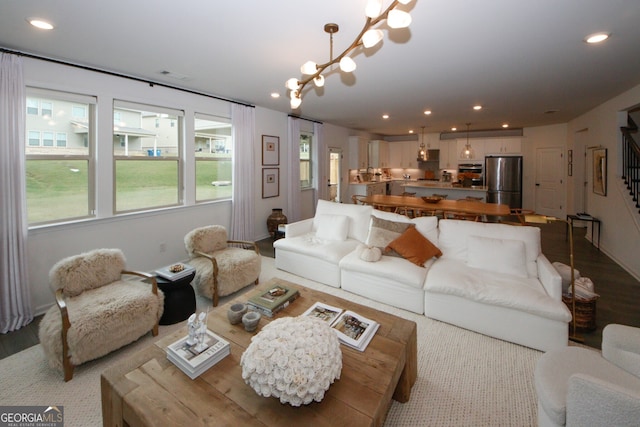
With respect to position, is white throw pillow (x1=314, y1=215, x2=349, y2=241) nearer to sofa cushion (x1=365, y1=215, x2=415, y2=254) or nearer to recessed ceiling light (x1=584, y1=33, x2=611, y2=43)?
sofa cushion (x1=365, y1=215, x2=415, y2=254)

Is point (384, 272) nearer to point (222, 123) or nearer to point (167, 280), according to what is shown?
point (167, 280)

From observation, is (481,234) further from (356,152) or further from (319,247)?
(356,152)

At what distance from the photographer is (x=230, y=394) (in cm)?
144

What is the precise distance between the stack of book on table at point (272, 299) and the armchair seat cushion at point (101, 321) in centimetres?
92

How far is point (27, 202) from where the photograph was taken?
10.1ft

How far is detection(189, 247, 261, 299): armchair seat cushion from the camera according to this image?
10.5 ft

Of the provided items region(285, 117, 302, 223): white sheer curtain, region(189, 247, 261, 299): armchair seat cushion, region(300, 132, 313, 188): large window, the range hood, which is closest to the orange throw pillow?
region(189, 247, 261, 299): armchair seat cushion

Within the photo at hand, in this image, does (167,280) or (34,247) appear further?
(34,247)

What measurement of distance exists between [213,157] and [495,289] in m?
4.56

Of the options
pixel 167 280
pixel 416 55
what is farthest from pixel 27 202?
pixel 416 55

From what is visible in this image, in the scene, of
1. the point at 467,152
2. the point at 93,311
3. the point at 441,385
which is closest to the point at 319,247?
the point at 441,385

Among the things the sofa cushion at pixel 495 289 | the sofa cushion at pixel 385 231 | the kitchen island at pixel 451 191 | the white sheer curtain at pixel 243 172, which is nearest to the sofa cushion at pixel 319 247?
the sofa cushion at pixel 385 231

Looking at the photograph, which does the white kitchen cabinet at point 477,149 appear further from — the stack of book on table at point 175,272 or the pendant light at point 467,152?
the stack of book on table at point 175,272

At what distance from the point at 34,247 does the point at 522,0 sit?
4905 millimetres
